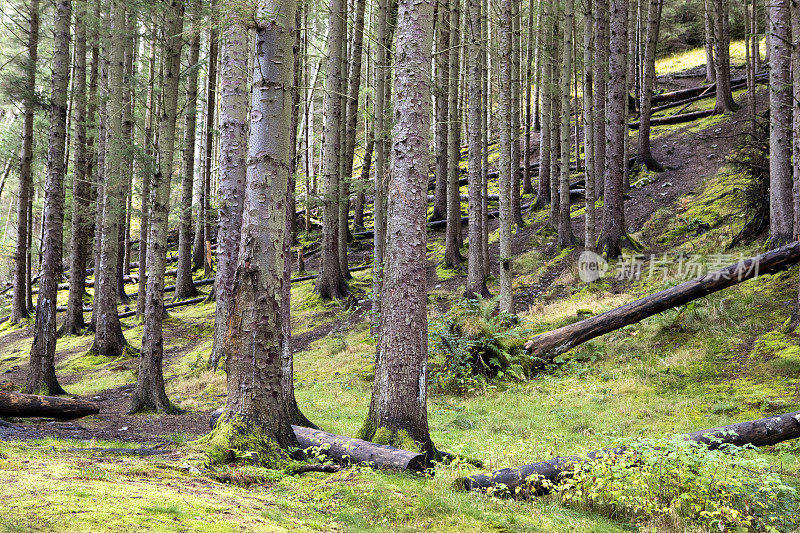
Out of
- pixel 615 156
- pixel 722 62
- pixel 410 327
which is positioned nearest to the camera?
pixel 410 327

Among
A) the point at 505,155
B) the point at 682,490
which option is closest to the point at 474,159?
the point at 505,155

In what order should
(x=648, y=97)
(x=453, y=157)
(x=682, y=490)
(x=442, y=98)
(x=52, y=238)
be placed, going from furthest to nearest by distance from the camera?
1. (x=648, y=97)
2. (x=442, y=98)
3. (x=453, y=157)
4. (x=52, y=238)
5. (x=682, y=490)

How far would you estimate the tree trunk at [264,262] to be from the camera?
5031mm

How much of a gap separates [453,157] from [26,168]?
1331 centimetres

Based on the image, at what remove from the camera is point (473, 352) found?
36.0 feet

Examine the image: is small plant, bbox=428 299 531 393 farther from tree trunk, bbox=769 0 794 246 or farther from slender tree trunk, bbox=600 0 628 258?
slender tree trunk, bbox=600 0 628 258

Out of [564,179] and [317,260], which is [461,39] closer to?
[564,179]

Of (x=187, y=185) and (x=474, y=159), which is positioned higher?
(x=187, y=185)

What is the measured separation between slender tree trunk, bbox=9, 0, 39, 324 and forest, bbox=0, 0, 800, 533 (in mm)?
124

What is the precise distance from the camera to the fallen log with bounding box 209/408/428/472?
4.78 m

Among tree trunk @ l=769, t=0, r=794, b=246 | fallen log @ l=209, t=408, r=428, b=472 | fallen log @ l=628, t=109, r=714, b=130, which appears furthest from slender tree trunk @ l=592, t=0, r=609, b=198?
fallen log @ l=209, t=408, r=428, b=472

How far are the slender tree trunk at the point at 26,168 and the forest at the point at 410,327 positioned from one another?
12 cm

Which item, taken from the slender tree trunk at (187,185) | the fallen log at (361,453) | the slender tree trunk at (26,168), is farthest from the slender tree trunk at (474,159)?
the slender tree trunk at (26,168)

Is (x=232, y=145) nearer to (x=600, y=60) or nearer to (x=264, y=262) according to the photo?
(x=264, y=262)
